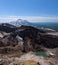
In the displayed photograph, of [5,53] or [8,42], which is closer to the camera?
[5,53]

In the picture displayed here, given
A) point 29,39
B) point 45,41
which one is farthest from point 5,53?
point 45,41

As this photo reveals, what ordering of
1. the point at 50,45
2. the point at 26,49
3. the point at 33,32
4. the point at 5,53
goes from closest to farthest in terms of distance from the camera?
the point at 5,53
the point at 26,49
the point at 50,45
the point at 33,32

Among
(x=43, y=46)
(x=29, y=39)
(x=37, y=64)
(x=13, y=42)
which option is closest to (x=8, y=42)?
(x=13, y=42)

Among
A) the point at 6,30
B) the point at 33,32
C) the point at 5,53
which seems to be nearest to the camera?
the point at 5,53

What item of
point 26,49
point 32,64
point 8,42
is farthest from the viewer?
point 8,42

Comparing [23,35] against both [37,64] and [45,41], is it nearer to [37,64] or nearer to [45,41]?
[45,41]

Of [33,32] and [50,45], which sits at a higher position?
[33,32]

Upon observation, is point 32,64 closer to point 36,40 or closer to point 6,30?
point 36,40

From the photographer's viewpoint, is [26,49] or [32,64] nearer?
[32,64]

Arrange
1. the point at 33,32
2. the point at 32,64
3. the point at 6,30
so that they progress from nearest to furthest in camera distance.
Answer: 1. the point at 32,64
2. the point at 33,32
3. the point at 6,30
